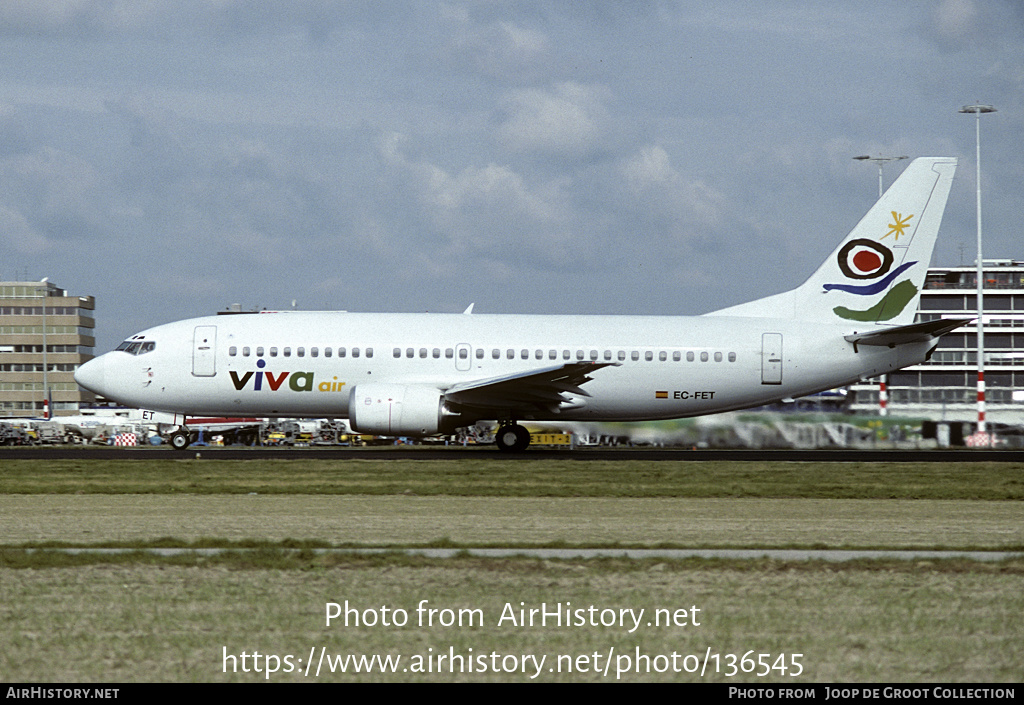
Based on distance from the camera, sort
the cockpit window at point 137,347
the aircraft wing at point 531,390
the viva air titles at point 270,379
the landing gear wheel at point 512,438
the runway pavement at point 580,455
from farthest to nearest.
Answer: the landing gear wheel at point 512,438
the cockpit window at point 137,347
the viva air titles at point 270,379
the runway pavement at point 580,455
the aircraft wing at point 531,390

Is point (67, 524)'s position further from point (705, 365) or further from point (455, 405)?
point (705, 365)

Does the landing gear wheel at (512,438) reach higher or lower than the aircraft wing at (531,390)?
lower

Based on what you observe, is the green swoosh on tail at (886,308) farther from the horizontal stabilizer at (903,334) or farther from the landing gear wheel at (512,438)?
the landing gear wheel at (512,438)

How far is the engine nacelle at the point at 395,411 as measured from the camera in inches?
1197

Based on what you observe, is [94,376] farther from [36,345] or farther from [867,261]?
[36,345]

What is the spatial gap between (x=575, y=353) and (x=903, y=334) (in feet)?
29.9

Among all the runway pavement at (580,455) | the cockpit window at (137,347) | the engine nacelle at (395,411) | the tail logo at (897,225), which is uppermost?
the tail logo at (897,225)

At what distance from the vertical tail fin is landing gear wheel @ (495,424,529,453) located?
8.80m

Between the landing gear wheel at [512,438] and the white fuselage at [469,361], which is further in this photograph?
the landing gear wheel at [512,438]

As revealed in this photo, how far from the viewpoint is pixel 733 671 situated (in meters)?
7.95

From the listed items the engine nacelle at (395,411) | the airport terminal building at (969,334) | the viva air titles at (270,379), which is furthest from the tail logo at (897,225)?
the airport terminal building at (969,334)

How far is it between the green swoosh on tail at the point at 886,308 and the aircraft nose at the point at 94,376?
21.5m

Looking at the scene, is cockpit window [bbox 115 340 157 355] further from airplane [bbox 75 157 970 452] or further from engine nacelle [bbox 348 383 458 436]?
engine nacelle [bbox 348 383 458 436]
